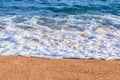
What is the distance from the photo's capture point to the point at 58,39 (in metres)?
6.35

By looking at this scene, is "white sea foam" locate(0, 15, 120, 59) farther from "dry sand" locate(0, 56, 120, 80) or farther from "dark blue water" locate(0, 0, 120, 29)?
"dry sand" locate(0, 56, 120, 80)

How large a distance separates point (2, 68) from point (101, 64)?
5.00 feet

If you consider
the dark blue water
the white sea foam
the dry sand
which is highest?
the dry sand

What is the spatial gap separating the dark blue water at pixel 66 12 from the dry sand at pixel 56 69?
7.71ft

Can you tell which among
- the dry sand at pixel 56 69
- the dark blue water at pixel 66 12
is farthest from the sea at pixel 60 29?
the dry sand at pixel 56 69

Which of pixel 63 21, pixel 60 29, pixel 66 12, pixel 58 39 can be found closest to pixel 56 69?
pixel 58 39

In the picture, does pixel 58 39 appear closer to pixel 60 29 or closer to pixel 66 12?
pixel 60 29

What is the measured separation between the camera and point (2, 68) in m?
4.71

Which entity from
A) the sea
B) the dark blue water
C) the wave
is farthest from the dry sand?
the dark blue water

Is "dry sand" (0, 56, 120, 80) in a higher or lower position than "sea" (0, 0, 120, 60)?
higher

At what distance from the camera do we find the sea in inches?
223

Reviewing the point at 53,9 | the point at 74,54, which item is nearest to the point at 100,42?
the point at 74,54

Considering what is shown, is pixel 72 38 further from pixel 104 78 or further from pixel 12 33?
pixel 104 78

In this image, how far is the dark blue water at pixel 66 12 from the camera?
25.9ft
